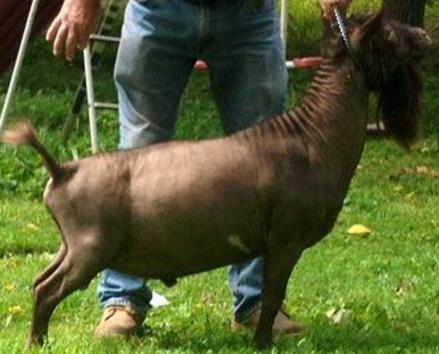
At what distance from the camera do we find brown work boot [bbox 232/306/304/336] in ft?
19.2

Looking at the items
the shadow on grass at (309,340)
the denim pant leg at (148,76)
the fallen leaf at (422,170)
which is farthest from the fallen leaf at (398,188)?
the denim pant leg at (148,76)

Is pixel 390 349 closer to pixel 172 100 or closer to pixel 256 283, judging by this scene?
pixel 256 283

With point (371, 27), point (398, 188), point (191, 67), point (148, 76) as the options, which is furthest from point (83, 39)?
point (398, 188)

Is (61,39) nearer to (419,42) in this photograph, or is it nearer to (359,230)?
(419,42)

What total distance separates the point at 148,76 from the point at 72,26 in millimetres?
475

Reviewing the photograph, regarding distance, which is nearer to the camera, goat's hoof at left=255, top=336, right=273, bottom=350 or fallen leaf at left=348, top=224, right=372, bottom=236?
goat's hoof at left=255, top=336, right=273, bottom=350

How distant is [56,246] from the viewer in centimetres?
815

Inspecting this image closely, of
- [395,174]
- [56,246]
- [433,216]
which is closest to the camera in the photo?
[56,246]

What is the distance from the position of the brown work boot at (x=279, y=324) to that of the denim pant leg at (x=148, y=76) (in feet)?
1.36

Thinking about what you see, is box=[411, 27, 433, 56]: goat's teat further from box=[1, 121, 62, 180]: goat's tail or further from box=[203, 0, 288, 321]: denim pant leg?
box=[1, 121, 62, 180]: goat's tail

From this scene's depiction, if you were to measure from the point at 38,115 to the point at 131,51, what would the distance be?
25.5ft

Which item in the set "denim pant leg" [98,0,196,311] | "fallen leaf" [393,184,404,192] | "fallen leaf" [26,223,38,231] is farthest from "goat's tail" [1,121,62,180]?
"fallen leaf" [393,184,404,192]

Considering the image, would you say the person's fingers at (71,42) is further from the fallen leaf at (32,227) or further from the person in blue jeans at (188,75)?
the fallen leaf at (32,227)

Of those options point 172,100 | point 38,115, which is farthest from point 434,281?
point 38,115
